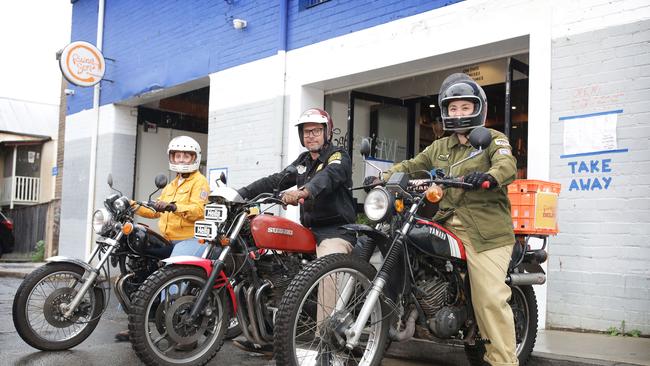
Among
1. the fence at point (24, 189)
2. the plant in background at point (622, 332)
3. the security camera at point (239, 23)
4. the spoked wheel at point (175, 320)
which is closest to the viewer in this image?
the spoked wheel at point (175, 320)

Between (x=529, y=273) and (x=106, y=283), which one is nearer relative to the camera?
(x=529, y=273)

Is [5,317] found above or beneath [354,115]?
beneath

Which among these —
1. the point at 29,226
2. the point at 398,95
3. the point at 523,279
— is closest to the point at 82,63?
the point at 398,95

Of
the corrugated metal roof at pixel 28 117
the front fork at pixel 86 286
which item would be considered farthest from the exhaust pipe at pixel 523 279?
the corrugated metal roof at pixel 28 117

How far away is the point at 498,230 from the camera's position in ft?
13.5

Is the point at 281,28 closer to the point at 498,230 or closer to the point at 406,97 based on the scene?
Result: the point at 406,97

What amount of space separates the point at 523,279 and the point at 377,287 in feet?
4.17

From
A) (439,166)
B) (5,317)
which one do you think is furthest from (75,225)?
(439,166)

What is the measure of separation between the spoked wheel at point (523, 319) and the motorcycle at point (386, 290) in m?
0.57

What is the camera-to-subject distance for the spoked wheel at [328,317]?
3598 millimetres

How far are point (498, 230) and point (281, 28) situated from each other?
20.7 feet

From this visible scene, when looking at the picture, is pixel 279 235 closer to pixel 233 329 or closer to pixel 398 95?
pixel 233 329

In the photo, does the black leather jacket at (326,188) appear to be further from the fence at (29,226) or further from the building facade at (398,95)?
the fence at (29,226)

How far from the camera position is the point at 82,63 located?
490 inches
